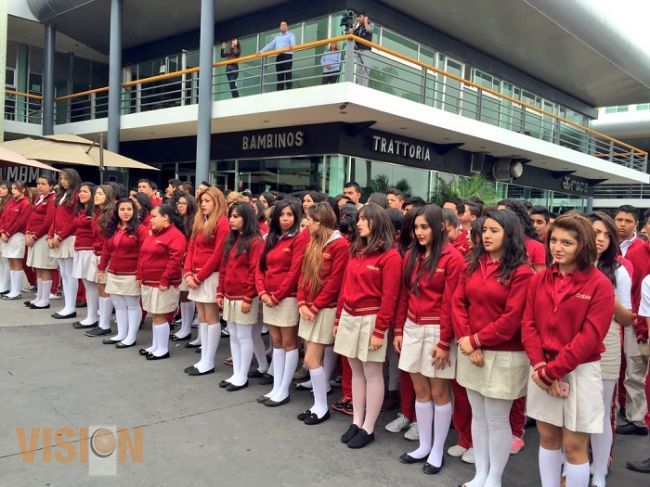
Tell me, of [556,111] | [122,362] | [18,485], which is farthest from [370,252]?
[556,111]

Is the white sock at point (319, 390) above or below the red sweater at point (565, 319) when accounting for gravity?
below

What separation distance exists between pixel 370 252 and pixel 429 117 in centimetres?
954

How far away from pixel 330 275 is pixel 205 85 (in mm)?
9773

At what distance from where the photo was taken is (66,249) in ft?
24.5

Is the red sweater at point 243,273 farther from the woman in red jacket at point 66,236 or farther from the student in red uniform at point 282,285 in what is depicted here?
the woman in red jacket at point 66,236

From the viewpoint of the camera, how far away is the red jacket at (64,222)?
24.5ft

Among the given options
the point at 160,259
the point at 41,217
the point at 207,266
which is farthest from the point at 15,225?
the point at 207,266

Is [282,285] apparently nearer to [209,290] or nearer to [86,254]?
[209,290]

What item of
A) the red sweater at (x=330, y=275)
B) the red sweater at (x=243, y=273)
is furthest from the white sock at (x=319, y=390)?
the red sweater at (x=243, y=273)

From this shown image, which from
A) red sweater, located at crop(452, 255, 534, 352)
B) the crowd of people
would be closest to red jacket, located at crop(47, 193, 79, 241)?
the crowd of people

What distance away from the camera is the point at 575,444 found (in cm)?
295

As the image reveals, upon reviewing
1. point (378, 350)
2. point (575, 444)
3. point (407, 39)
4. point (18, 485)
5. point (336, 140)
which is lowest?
point (18, 485)

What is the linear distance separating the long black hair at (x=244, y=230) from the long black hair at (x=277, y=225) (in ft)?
0.97

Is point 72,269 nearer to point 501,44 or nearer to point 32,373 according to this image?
point 32,373
